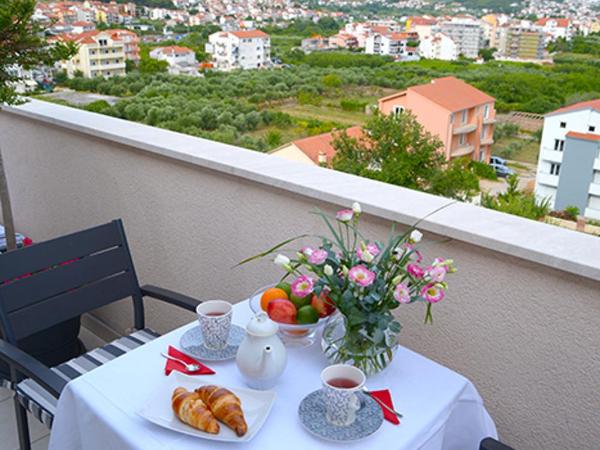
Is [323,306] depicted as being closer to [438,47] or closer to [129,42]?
[129,42]

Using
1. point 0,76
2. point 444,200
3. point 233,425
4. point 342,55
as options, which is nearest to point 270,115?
point 342,55

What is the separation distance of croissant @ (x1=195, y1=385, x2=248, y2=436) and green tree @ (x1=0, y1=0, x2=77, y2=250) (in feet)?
4.41

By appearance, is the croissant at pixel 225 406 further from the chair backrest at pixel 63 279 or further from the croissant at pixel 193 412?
the chair backrest at pixel 63 279

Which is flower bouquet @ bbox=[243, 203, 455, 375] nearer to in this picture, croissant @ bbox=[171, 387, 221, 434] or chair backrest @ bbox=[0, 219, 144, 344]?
croissant @ bbox=[171, 387, 221, 434]

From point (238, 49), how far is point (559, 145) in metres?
5.20

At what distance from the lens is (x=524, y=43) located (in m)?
10.8

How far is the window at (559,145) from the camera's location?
7.04m

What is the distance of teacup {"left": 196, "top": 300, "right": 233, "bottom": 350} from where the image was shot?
3.68 ft

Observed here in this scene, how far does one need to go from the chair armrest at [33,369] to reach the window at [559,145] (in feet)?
22.4

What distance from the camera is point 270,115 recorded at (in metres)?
8.72

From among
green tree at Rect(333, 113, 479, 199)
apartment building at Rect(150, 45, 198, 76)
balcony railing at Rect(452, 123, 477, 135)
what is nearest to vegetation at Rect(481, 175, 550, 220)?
green tree at Rect(333, 113, 479, 199)

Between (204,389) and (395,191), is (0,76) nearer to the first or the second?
(395,191)

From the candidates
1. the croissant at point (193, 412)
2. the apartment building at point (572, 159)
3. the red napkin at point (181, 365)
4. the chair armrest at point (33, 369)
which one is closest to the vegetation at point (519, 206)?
the red napkin at point (181, 365)

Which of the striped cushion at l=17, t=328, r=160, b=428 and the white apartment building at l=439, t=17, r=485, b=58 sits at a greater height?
the white apartment building at l=439, t=17, r=485, b=58
